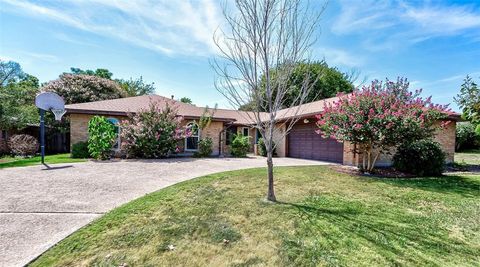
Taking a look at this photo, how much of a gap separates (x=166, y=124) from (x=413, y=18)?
13.1 m

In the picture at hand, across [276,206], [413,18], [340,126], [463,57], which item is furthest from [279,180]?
[463,57]

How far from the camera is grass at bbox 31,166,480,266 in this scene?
132 inches

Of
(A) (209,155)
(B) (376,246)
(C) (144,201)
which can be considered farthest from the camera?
(A) (209,155)

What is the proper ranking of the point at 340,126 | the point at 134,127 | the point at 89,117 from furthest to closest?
the point at 89,117, the point at 134,127, the point at 340,126

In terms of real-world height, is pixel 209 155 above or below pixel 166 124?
below

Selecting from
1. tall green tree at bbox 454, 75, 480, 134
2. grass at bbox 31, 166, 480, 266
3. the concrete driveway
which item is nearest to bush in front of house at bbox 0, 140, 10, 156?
the concrete driveway

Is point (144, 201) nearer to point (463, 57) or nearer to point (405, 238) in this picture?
point (405, 238)

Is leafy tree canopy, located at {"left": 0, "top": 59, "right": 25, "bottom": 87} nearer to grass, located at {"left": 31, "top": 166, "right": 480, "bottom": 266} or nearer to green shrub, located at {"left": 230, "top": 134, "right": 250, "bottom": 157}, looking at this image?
green shrub, located at {"left": 230, "top": 134, "right": 250, "bottom": 157}

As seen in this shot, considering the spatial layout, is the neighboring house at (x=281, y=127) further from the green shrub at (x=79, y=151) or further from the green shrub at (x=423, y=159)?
the green shrub at (x=423, y=159)

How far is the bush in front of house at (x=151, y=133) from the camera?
14.0 m

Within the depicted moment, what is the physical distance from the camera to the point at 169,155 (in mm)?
15891

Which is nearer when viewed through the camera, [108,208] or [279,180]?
[108,208]

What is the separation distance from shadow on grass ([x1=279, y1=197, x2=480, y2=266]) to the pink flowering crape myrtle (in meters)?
4.55

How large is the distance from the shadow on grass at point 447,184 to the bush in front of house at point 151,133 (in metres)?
10.9
